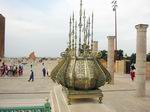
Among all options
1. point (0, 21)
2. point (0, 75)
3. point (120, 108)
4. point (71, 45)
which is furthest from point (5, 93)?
point (0, 21)

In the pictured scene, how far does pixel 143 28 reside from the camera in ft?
50.7

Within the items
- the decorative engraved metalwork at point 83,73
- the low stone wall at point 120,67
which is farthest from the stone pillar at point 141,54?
the low stone wall at point 120,67

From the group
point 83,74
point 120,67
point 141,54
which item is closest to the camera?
point 83,74

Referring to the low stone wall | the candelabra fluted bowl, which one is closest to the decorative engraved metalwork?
the candelabra fluted bowl

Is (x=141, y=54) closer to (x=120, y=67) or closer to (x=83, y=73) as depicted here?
(x=83, y=73)

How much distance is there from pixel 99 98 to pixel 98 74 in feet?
2.16

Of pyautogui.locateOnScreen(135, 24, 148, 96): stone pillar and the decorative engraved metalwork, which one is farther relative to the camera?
pyautogui.locateOnScreen(135, 24, 148, 96): stone pillar

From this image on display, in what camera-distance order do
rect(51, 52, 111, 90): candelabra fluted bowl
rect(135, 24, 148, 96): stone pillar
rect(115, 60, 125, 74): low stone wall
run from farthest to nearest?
1. rect(115, 60, 125, 74): low stone wall
2. rect(135, 24, 148, 96): stone pillar
3. rect(51, 52, 111, 90): candelabra fluted bowl

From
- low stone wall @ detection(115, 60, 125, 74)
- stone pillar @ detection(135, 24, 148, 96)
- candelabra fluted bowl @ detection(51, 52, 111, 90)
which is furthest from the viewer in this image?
low stone wall @ detection(115, 60, 125, 74)

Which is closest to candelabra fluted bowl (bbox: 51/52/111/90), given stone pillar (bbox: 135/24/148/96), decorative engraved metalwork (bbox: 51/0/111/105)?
decorative engraved metalwork (bbox: 51/0/111/105)

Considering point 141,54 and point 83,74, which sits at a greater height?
point 141,54

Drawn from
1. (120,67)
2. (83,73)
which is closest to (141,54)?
(83,73)

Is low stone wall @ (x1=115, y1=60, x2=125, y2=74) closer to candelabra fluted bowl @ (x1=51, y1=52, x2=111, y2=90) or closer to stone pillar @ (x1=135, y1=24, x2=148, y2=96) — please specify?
stone pillar @ (x1=135, y1=24, x2=148, y2=96)

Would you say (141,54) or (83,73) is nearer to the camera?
(83,73)
